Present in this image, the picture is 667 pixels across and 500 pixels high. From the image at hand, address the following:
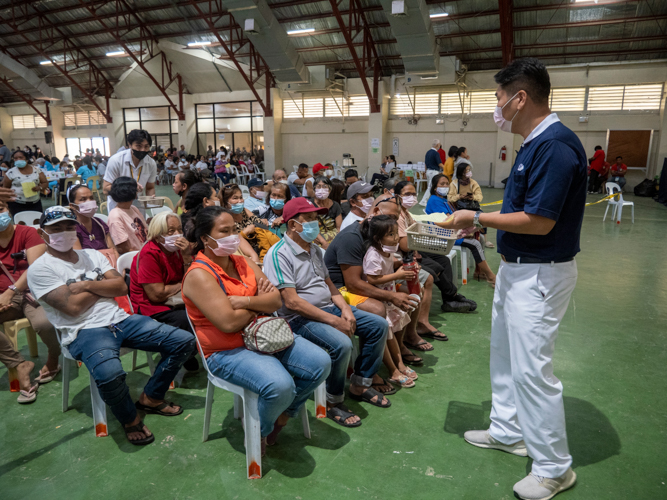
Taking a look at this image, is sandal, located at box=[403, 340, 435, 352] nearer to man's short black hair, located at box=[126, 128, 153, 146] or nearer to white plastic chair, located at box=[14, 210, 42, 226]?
man's short black hair, located at box=[126, 128, 153, 146]

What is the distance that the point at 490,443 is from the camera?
2238 millimetres

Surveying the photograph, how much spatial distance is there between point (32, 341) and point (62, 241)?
4.25 feet

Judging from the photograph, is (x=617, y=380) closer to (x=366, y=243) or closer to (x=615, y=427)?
(x=615, y=427)

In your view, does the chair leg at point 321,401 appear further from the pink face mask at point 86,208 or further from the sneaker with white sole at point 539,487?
the pink face mask at point 86,208

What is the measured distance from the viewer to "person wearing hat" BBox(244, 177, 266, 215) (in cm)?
474

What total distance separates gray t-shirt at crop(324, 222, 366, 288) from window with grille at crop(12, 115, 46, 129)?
26464mm

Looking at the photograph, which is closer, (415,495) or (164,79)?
(415,495)

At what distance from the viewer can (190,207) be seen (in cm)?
364

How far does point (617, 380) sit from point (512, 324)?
5.33 ft

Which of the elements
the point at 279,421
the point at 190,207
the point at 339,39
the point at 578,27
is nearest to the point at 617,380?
the point at 279,421

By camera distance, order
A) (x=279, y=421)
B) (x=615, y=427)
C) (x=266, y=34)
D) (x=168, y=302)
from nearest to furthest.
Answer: (x=279, y=421)
(x=615, y=427)
(x=168, y=302)
(x=266, y=34)

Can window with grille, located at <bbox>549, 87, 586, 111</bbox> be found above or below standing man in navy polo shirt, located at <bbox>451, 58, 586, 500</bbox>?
above

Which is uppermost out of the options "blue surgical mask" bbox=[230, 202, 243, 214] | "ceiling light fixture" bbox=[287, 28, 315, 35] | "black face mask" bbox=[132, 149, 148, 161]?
"ceiling light fixture" bbox=[287, 28, 315, 35]

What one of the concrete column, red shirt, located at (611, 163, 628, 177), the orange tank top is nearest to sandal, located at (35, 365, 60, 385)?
the orange tank top
